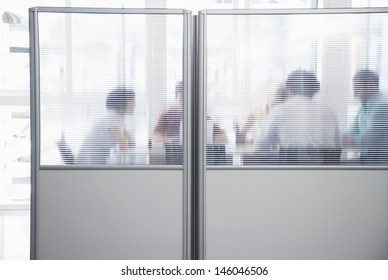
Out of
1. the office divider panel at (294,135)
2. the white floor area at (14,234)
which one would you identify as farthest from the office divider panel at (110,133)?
the white floor area at (14,234)

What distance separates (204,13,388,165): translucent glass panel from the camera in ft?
10.4

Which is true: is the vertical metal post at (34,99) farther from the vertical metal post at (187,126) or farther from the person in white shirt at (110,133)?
the vertical metal post at (187,126)

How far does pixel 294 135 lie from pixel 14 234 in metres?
3.17

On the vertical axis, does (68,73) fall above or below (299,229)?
above

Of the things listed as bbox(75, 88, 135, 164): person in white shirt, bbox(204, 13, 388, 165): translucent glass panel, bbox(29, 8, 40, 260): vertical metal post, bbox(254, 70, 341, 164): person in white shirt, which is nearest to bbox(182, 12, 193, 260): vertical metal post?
bbox(204, 13, 388, 165): translucent glass panel

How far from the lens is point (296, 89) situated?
3.21 m

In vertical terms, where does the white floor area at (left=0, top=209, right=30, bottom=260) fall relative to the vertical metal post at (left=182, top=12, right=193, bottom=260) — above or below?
below

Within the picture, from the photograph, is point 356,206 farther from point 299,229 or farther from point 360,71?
point 360,71

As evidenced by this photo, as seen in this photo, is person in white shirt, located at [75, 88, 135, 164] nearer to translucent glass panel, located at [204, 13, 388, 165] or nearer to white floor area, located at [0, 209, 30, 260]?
translucent glass panel, located at [204, 13, 388, 165]

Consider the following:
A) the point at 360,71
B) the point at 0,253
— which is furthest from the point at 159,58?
the point at 0,253

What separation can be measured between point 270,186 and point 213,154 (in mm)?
463

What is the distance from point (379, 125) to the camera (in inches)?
127

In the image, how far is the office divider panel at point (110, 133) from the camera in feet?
10.4

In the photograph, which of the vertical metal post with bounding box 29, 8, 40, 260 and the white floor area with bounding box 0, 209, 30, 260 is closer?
the vertical metal post with bounding box 29, 8, 40, 260
